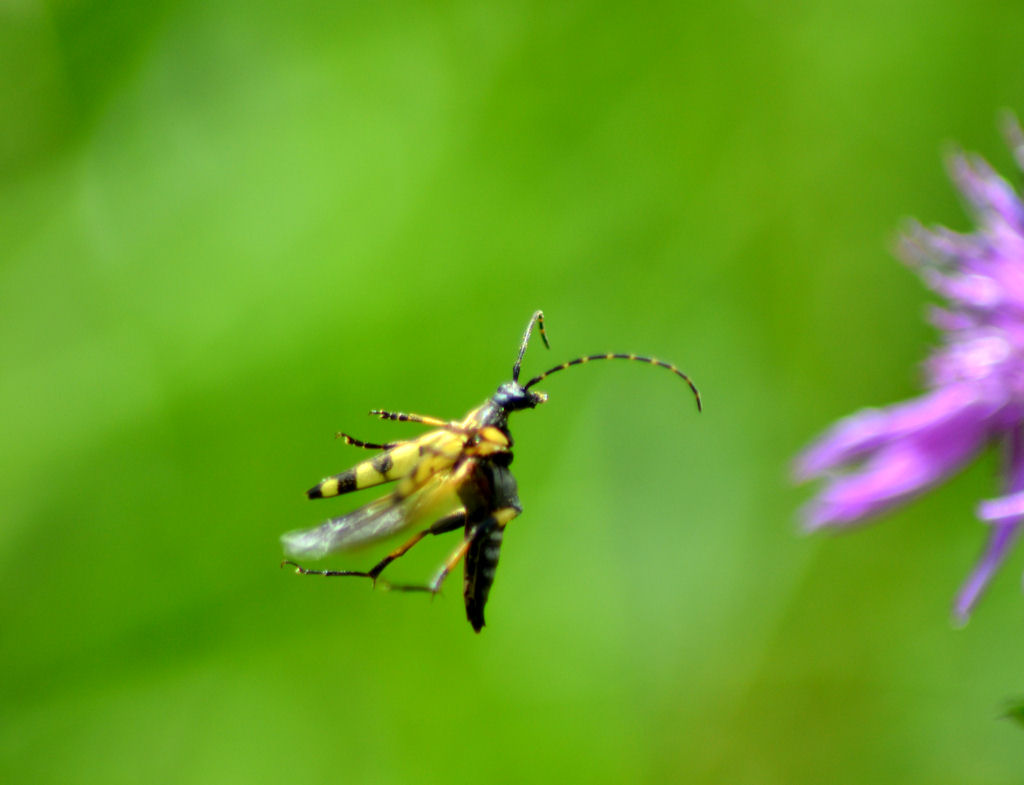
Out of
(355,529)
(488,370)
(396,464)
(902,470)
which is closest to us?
(355,529)

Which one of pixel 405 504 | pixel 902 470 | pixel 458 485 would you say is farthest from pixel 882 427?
pixel 405 504

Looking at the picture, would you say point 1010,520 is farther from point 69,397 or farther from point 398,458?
point 69,397

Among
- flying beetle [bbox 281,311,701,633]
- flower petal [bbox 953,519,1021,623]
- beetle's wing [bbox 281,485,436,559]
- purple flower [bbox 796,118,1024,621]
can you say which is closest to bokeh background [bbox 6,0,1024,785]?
purple flower [bbox 796,118,1024,621]

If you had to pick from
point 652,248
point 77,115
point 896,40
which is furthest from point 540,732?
point 896,40

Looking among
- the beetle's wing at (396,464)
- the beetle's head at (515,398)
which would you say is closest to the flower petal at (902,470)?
the beetle's head at (515,398)

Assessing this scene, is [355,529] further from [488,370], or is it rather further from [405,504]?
[488,370]

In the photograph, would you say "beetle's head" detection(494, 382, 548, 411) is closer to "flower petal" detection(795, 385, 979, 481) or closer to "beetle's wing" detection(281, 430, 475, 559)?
"beetle's wing" detection(281, 430, 475, 559)
